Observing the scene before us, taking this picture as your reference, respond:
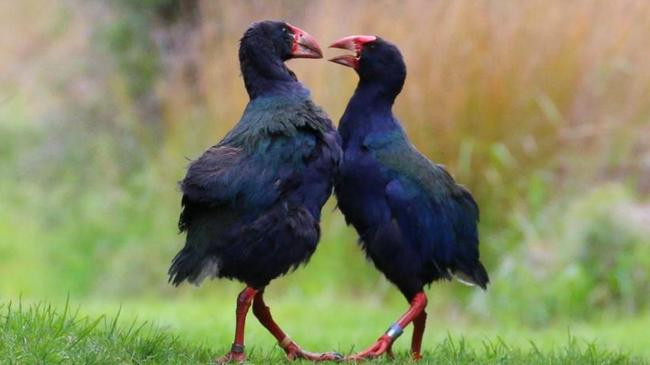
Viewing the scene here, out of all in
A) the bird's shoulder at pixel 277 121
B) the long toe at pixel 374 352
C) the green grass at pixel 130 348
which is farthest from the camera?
the long toe at pixel 374 352

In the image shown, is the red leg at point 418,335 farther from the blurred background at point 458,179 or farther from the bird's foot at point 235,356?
the blurred background at point 458,179

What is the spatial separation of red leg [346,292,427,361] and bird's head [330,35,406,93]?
3.48 feet

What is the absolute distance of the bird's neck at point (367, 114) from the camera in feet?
21.2

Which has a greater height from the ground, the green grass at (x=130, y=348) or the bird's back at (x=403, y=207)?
the bird's back at (x=403, y=207)

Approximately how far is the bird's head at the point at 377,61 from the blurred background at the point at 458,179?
192 cm

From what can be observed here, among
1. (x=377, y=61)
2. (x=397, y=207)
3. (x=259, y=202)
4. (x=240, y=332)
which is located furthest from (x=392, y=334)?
(x=377, y=61)

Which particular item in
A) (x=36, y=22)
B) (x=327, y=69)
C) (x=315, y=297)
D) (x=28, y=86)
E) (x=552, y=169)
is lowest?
(x=315, y=297)

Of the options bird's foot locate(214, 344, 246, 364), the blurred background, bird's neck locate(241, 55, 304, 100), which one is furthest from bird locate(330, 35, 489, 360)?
the blurred background

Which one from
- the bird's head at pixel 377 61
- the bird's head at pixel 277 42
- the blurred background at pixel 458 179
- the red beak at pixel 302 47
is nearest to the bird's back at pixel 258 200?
the bird's head at pixel 277 42

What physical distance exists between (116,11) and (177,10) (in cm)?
73

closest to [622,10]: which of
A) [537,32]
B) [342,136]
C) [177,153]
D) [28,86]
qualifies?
[537,32]

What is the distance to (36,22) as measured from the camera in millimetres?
17297

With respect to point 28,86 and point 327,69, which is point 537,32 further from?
point 28,86

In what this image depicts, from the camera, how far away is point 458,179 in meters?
10.4
